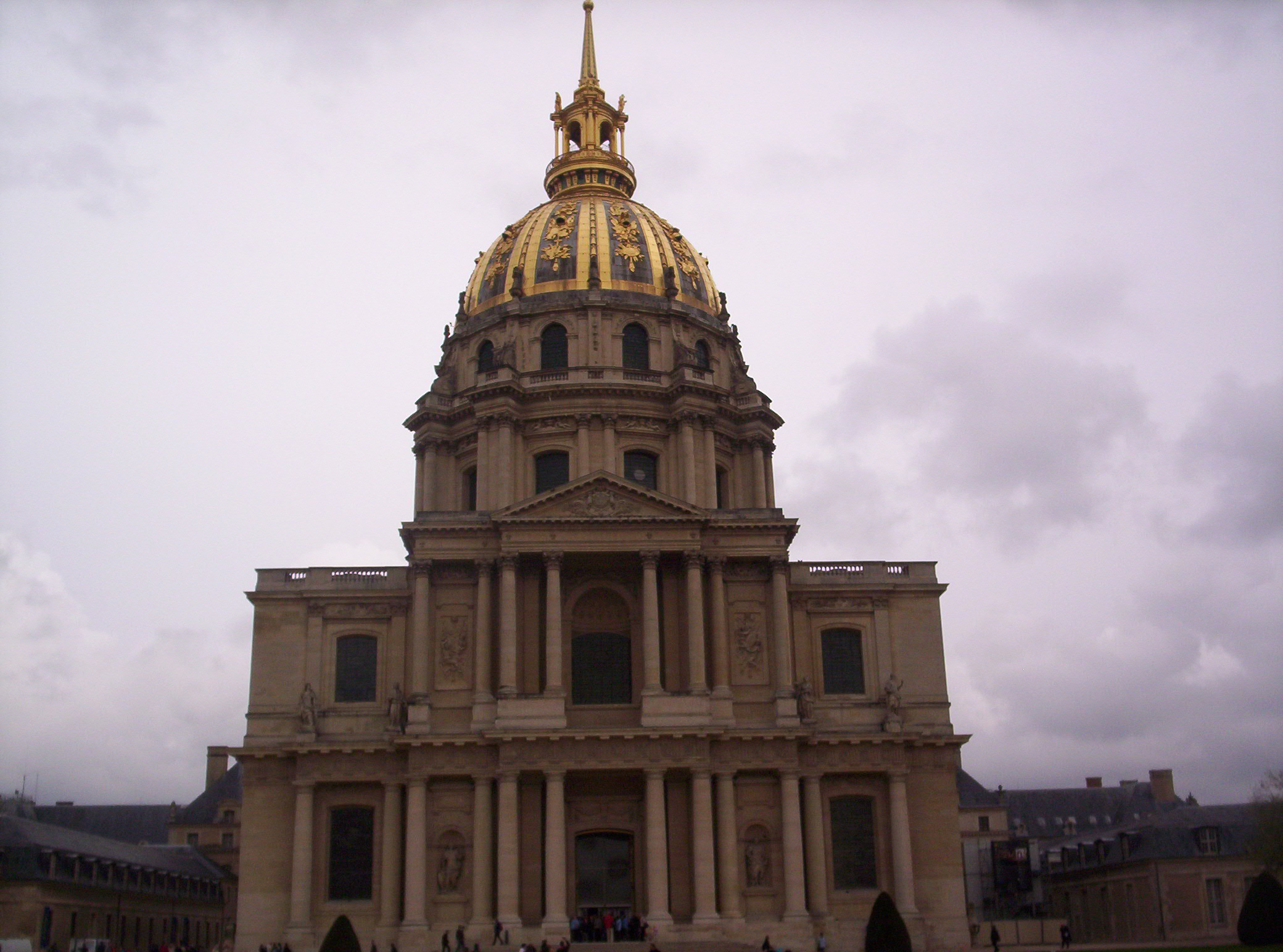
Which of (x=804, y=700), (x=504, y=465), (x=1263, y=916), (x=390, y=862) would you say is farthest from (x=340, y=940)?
(x=1263, y=916)

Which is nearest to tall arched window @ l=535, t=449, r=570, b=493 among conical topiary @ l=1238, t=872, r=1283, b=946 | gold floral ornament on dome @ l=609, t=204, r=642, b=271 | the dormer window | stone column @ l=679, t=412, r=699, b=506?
stone column @ l=679, t=412, r=699, b=506

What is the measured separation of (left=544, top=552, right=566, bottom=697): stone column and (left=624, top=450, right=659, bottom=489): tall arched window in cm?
968

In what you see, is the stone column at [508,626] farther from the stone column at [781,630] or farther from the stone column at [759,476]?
the stone column at [759,476]

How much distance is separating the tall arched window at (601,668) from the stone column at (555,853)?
13.9 feet

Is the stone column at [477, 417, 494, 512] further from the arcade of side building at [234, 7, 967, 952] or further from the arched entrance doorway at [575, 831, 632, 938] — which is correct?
the arched entrance doorway at [575, 831, 632, 938]

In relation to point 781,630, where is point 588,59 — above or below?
above

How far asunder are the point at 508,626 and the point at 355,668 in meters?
6.62

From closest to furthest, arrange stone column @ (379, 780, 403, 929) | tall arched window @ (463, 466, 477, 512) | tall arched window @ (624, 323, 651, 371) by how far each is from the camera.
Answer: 1. stone column @ (379, 780, 403, 929)
2. tall arched window @ (463, 466, 477, 512)
3. tall arched window @ (624, 323, 651, 371)

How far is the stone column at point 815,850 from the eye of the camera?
165 ft

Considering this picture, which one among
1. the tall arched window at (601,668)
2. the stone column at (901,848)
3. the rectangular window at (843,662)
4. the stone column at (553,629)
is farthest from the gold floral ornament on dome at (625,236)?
the stone column at (901,848)

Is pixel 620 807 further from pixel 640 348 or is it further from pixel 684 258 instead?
pixel 684 258

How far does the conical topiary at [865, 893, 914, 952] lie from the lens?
42.4 m

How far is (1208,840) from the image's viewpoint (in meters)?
62.2

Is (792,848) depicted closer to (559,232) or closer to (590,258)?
(590,258)
